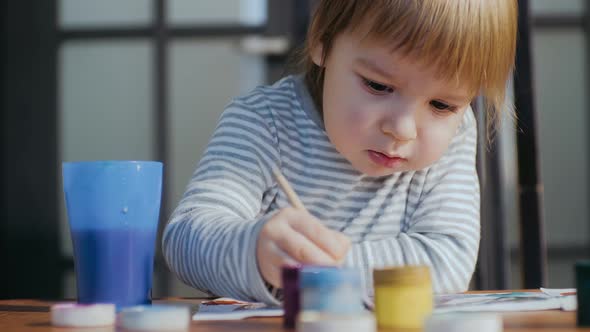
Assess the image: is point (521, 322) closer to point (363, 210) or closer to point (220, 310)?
point (220, 310)

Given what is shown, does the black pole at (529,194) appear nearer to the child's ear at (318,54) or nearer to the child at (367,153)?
the child at (367,153)

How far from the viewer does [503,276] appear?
56.1 inches

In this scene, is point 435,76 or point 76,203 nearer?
point 76,203

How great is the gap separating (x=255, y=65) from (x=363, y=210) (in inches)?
63.7

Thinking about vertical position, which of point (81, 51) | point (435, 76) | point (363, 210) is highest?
point (81, 51)

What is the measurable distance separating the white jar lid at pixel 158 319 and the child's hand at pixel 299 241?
0.40ft

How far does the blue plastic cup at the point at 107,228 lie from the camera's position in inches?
30.7

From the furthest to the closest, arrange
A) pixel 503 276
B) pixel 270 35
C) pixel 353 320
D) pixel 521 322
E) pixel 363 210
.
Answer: pixel 270 35
pixel 503 276
pixel 363 210
pixel 521 322
pixel 353 320

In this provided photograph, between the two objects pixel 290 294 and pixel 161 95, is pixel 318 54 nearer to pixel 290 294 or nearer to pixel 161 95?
pixel 290 294

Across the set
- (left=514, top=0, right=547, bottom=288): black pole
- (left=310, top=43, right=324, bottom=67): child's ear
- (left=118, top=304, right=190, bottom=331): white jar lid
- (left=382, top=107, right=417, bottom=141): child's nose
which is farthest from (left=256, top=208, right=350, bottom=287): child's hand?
(left=514, top=0, right=547, bottom=288): black pole

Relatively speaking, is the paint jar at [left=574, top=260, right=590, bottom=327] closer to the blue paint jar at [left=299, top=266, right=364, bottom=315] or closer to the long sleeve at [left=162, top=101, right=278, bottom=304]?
the blue paint jar at [left=299, top=266, right=364, bottom=315]

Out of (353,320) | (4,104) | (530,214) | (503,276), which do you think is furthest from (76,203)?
(4,104)

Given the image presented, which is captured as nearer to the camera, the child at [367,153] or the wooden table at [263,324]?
the wooden table at [263,324]

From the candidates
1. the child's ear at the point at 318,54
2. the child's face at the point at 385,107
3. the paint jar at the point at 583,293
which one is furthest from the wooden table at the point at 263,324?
the child's ear at the point at 318,54
